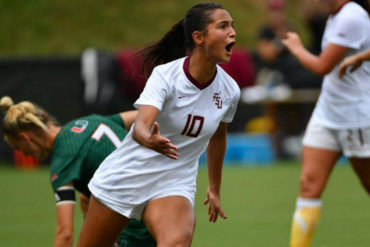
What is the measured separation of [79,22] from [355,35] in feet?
49.3

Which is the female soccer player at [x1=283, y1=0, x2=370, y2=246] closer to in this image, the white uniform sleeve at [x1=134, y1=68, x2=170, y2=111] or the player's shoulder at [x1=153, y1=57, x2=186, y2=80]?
the player's shoulder at [x1=153, y1=57, x2=186, y2=80]

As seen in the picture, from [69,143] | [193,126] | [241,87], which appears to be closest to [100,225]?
[193,126]

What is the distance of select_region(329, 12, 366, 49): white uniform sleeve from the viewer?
243 inches

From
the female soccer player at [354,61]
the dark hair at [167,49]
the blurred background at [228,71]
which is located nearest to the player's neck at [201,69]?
the dark hair at [167,49]

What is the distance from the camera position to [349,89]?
6367 millimetres

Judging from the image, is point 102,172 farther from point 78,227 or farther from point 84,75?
point 84,75

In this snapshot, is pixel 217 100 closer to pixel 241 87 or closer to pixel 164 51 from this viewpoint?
pixel 164 51

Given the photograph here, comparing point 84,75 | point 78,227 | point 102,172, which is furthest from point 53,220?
point 84,75

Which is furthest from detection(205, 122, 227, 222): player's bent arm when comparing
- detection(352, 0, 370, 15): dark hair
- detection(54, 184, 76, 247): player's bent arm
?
detection(352, 0, 370, 15): dark hair

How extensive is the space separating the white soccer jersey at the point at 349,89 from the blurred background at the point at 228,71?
0.54 metres

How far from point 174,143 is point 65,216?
932 mm

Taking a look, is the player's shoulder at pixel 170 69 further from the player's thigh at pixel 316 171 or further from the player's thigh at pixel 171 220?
the player's thigh at pixel 316 171

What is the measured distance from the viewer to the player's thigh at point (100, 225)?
4.96 m

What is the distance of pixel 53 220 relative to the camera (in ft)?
30.2
